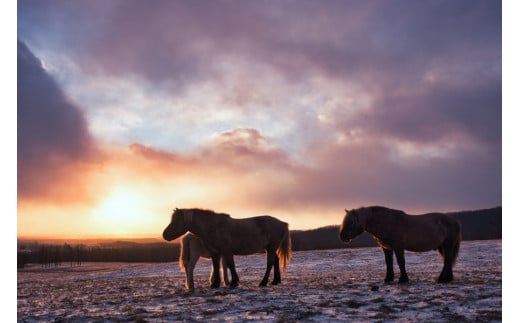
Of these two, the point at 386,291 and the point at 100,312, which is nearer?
the point at 100,312

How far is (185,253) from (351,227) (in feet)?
16.8

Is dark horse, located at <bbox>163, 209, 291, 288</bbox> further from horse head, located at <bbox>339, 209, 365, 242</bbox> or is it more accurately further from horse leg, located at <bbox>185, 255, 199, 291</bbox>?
horse head, located at <bbox>339, 209, 365, 242</bbox>

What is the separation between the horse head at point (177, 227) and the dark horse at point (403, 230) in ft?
15.3

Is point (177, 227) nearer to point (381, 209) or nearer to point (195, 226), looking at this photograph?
point (195, 226)

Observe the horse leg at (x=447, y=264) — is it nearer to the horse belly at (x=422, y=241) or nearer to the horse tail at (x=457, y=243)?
the horse tail at (x=457, y=243)

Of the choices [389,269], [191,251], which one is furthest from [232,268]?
[389,269]

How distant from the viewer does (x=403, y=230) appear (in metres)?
11.5

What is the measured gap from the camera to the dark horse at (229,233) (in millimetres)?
12133

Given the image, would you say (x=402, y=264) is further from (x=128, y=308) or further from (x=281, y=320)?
(x=128, y=308)

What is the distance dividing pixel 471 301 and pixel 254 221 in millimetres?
7027

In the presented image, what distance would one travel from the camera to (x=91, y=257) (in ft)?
219

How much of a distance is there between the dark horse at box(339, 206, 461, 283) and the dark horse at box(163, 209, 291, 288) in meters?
2.49
